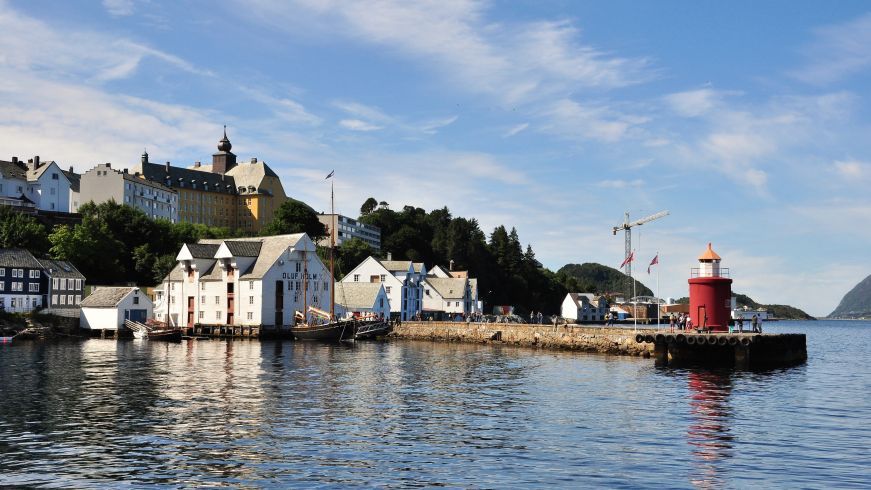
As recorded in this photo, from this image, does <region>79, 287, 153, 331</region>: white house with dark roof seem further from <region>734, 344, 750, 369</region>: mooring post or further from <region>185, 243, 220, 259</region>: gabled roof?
<region>734, 344, 750, 369</region>: mooring post

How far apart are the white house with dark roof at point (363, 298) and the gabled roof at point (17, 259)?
3967 cm

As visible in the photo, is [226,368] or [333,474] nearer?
[333,474]

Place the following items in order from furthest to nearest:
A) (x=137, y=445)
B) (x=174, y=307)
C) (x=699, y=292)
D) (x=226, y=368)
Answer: (x=174, y=307)
(x=699, y=292)
(x=226, y=368)
(x=137, y=445)

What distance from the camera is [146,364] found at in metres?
57.1

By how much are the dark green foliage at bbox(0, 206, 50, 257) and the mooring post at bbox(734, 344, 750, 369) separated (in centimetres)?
9560

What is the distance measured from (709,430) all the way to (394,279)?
103m

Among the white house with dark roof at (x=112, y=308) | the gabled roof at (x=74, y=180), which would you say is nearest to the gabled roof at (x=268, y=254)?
the white house with dark roof at (x=112, y=308)

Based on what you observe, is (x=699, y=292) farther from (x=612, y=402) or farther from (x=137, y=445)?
(x=137, y=445)

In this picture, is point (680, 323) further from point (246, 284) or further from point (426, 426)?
point (246, 284)

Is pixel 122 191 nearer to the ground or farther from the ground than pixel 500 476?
farther from the ground

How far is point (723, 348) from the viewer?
203 ft

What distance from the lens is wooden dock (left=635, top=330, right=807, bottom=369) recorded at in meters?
59.0

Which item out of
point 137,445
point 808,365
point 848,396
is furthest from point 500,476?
point 808,365

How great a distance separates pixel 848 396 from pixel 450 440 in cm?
2768
